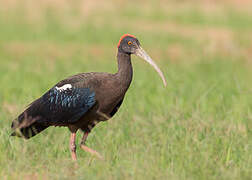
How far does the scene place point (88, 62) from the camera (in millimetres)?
14102

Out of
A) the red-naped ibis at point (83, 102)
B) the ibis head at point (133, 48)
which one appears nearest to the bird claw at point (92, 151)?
the red-naped ibis at point (83, 102)

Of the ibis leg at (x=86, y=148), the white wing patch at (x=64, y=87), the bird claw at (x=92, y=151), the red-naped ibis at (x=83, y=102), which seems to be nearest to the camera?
the bird claw at (x=92, y=151)

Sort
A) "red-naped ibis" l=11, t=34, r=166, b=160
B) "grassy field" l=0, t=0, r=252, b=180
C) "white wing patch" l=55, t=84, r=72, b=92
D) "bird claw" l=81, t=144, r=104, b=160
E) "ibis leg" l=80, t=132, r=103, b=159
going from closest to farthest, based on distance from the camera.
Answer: "grassy field" l=0, t=0, r=252, b=180
"bird claw" l=81, t=144, r=104, b=160
"ibis leg" l=80, t=132, r=103, b=159
"red-naped ibis" l=11, t=34, r=166, b=160
"white wing patch" l=55, t=84, r=72, b=92

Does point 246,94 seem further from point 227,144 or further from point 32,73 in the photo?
point 32,73

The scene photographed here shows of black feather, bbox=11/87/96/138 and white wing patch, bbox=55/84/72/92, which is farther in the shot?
white wing patch, bbox=55/84/72/92

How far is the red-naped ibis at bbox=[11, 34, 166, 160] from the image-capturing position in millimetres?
6723

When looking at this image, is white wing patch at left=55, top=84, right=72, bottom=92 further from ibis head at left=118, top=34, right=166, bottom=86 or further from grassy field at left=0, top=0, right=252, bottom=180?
ibis head at left=118, top=34, right=166, bottom=86

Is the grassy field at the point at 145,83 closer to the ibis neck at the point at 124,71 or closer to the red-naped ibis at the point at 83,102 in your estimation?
the red-naped ibis at the point at 83,102

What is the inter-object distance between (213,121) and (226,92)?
8.06ft

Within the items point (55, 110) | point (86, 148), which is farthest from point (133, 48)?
point (86, 148)

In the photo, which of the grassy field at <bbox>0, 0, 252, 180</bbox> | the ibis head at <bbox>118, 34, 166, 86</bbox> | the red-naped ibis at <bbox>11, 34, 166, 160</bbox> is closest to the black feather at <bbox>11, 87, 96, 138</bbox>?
the red-naped ibis at <bbox>11, 34, 166, 160</bbox>

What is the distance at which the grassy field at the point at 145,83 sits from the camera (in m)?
5.96

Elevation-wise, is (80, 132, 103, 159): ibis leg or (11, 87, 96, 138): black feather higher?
(11, 87, 96, 138): black feather

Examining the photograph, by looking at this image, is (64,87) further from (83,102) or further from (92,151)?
(92,151)
